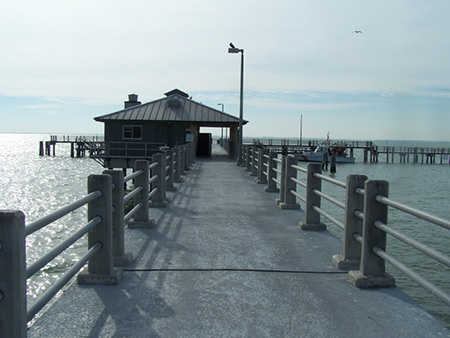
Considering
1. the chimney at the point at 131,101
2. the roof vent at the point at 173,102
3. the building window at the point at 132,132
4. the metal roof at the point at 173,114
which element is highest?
the chimney at the point at 131,101

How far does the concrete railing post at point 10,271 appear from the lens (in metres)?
2.58

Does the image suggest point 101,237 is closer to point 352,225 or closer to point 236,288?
point 236,288

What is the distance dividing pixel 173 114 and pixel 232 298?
98.3 ft

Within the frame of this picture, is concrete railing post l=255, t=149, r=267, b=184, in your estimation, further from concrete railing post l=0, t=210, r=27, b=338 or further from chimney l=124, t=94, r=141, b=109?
chimney l=124, t=94, r=141, b=109

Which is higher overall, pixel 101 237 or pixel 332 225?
pixel 101 237

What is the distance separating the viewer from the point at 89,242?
14.2 ft

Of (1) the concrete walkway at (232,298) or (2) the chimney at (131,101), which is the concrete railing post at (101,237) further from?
Answer: (2) the chimney at (131,101)

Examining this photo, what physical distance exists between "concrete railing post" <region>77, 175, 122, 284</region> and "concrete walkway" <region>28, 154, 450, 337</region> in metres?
0.12

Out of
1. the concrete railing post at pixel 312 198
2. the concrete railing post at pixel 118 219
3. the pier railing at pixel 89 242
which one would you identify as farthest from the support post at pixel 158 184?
the concrete railing post at pixel 118 219

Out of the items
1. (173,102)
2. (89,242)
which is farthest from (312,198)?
(173,102)

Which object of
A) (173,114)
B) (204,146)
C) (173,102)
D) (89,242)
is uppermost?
(173,102)

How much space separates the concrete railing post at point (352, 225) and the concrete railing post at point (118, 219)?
2.59 m

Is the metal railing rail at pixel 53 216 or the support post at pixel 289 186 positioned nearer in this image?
the metal railing rail at pixel 53 216

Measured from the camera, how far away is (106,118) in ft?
105
